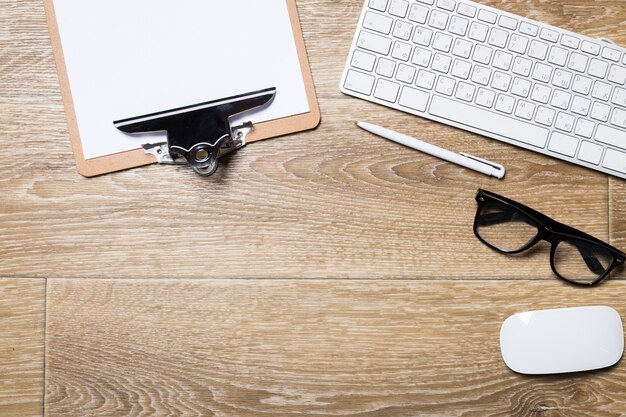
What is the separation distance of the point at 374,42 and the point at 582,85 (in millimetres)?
238

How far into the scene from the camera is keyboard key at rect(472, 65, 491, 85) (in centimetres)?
78

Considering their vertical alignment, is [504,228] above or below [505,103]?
below

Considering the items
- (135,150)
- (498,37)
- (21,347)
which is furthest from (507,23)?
(21,347)

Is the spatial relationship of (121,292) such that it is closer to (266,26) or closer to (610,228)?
(266,26)

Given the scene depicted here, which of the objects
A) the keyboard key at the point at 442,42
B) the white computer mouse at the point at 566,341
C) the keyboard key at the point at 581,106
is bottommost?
the white computer mouse at the point at 566,341

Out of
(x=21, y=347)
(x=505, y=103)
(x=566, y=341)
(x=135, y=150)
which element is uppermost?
(x=505, y=103)

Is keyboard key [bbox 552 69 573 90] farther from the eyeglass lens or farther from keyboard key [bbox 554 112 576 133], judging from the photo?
the eyeglass lens

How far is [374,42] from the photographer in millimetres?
774

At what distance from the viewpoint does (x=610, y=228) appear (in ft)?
2.58

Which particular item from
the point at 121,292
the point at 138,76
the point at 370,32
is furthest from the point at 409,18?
the point at 121,292

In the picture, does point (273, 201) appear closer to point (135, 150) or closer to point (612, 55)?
point (135, 150)

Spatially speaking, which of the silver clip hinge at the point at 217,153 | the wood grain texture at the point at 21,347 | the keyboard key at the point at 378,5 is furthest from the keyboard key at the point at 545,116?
the wood grain texture at the point at 21,347

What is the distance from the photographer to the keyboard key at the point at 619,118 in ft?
2.53

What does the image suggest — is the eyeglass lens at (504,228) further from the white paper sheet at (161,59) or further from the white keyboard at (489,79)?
the white paper sheet at (161,59)
